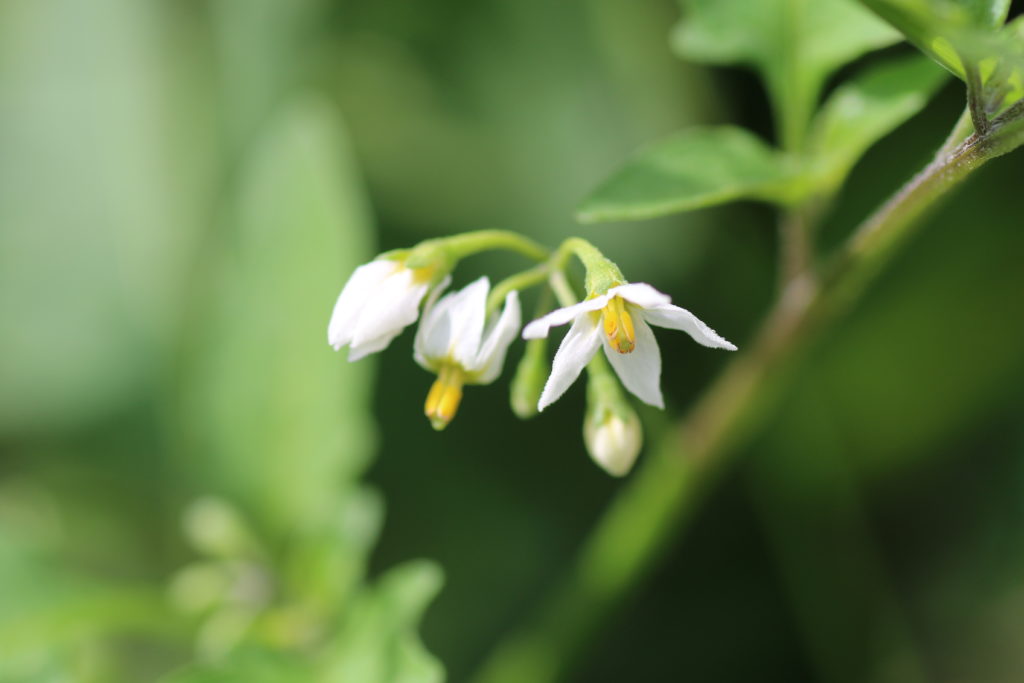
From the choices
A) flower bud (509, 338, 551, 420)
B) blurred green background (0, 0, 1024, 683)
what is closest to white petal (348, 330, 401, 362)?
flower bud (509, 338, 551, 420)

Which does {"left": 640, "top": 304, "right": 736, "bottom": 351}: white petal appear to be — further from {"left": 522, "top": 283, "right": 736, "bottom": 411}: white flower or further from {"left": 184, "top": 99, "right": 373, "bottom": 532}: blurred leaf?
{"left": 184, "top": 99, "right": 373, "bottom": 532}: blurred leaf

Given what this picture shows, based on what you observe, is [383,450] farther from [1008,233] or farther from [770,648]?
[1008,233]

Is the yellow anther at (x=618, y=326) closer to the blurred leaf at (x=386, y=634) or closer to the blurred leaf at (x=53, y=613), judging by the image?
the blurred leaf at (x=386, y=634)

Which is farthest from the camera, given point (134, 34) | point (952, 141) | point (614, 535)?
point (134, 34)

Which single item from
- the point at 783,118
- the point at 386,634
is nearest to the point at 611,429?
the point at 386,634

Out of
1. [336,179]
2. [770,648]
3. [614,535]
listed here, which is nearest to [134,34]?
[336,179]

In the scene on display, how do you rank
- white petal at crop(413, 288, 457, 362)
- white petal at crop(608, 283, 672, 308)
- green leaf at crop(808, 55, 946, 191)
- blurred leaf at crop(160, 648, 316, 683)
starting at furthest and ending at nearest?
blurred leaf at crop(160, 648, 316, 683), green leaf at crop(808, 55, 946, 191), white petal at crop(413, 288, 457, 362), white petal at crop(608, 283, 672, 308)

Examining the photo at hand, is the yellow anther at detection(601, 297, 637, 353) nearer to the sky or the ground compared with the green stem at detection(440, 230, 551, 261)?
nearer to the ground

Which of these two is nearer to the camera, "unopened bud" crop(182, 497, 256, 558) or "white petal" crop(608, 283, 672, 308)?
"white petal" crop(608, 283, 672, 308)

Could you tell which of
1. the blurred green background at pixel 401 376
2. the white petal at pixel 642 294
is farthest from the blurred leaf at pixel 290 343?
the white petal at pixel 642 294
